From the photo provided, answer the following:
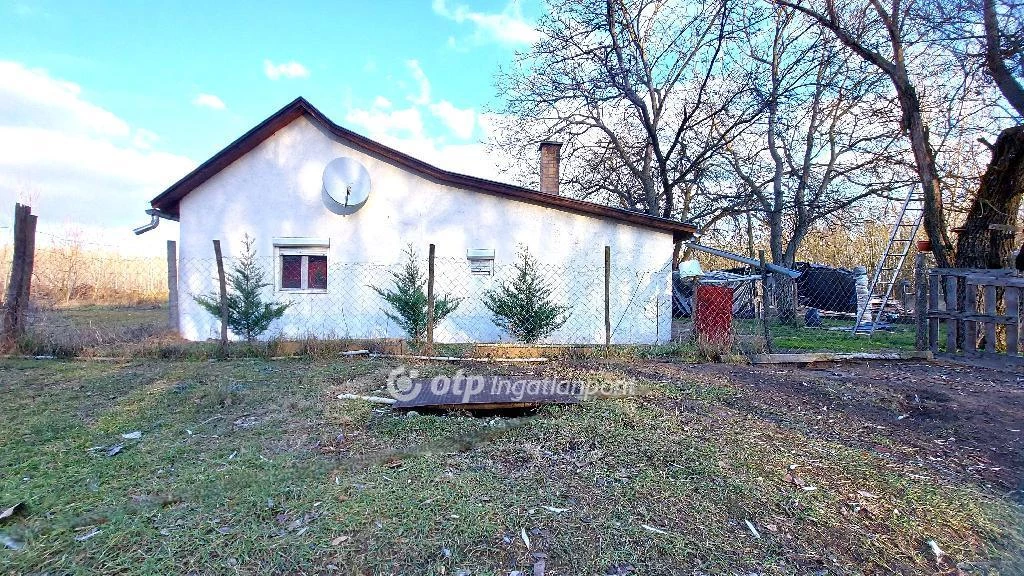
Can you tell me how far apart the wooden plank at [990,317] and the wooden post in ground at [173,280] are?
11.5 metres

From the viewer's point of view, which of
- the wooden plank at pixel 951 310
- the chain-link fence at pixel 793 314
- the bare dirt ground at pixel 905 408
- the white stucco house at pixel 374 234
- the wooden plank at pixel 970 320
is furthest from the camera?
the white stucco house at pixel 374 234

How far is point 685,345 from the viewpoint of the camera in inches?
231

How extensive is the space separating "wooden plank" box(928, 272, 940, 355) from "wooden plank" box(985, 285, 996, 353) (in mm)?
486

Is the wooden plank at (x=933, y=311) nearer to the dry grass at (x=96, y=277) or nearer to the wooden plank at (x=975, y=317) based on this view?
the wooden plank at (x=975, y=317)

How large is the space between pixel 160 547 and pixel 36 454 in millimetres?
1692

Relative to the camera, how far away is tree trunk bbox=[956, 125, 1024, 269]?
657 cm

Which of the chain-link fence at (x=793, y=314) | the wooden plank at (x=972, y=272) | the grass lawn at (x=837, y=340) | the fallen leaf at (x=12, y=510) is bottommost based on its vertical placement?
the fallen leaf at (x=12, y=510)

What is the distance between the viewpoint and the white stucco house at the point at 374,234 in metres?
8.68

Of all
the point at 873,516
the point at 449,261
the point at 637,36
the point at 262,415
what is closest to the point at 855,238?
the point at 637,36

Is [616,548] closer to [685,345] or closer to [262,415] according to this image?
[262,415]

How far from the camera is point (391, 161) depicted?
9.01 meters

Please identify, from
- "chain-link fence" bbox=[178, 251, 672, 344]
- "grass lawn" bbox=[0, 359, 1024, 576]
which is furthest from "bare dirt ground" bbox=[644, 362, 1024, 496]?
"chain-link fence" bbox=[178, 251, 672, 344]

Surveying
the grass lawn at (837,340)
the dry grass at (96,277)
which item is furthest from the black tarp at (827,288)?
the dry grass at (96,277)

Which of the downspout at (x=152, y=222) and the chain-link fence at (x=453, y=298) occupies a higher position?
the downspout at (x=152, y=222)
